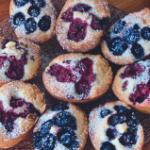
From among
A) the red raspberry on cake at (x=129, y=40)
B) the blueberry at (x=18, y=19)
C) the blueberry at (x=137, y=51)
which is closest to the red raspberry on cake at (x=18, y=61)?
the blueberry at (x=18, y=19)

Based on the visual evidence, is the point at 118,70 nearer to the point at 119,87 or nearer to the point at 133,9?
the point at 119,87

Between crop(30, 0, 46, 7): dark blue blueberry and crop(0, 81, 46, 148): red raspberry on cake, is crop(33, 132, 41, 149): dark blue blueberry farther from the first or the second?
crop(30, 0, 46, 7): dark blue blueberry

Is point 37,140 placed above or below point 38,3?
below

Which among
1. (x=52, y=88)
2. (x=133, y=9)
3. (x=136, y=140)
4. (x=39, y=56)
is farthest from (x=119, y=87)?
(x=133, y=9)

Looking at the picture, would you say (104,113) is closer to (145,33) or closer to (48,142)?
(48,142)

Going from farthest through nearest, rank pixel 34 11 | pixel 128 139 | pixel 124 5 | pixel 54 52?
pixel 124 5 < pixel 54 52 < pixel 34 11 < pixel 128 139

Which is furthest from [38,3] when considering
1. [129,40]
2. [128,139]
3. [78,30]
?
[128,139]

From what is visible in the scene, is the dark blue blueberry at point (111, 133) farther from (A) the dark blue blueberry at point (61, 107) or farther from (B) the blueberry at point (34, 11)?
(B) the blueberry at point (34, 11)

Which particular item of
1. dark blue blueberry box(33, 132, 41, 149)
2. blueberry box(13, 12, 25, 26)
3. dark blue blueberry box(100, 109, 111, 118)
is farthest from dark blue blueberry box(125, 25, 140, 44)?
dark blue blueberry box(33, 132, 41, 149)
